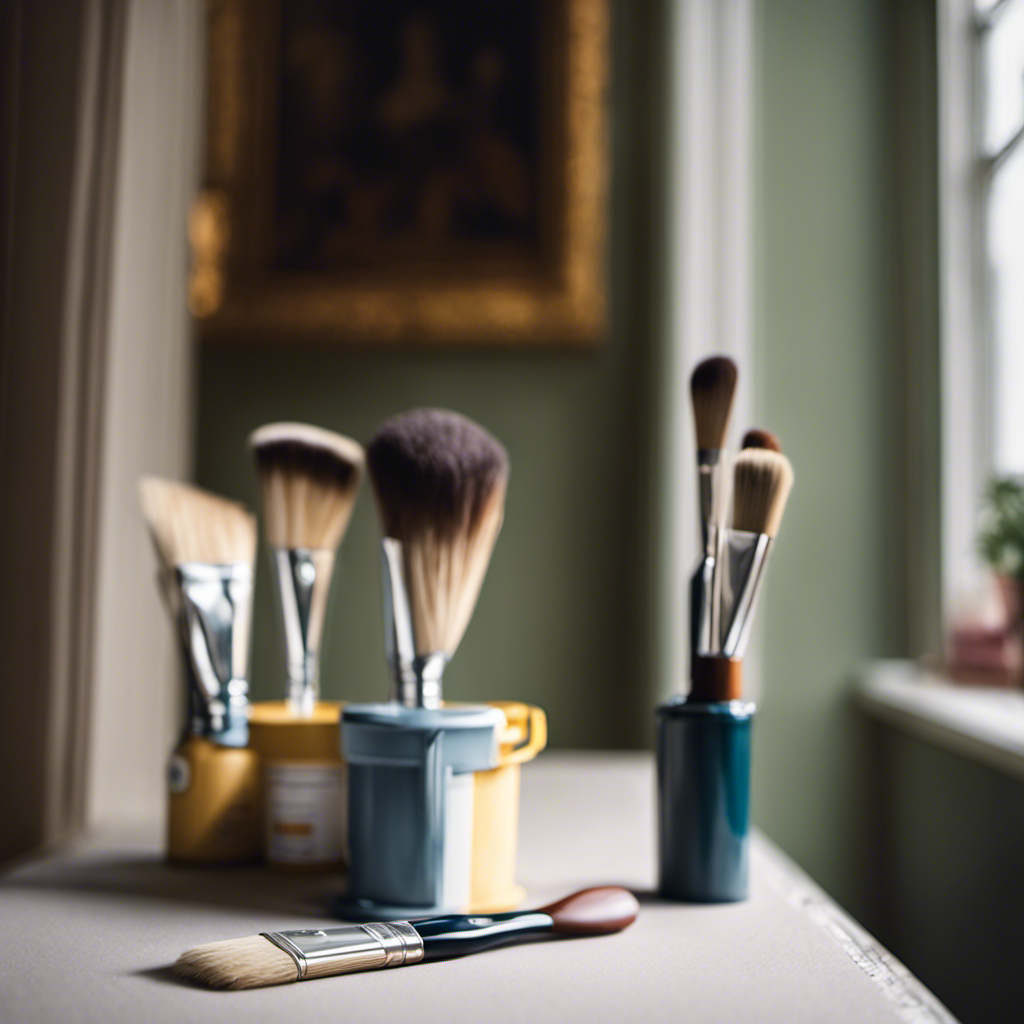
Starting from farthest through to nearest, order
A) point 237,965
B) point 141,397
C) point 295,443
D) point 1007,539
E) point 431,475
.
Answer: point 1007,539 → point 141,397 → point 295,443 → point 431,475 → point 237,965

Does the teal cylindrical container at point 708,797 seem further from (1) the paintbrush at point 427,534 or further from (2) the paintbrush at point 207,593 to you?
(2) the paintbrush at point 207,593

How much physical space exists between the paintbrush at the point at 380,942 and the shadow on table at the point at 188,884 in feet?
0.34

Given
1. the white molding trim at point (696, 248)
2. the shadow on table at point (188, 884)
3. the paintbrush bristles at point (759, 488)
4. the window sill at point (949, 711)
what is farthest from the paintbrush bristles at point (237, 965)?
the white molding trim at point (696, 248)

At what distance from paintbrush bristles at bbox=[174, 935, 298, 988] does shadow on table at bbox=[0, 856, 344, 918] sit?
0.12 meters

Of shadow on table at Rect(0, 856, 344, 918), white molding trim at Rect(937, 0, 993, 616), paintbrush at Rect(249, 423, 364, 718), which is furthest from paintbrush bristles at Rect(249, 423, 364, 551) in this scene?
white molding trim at Rect(937, 0, 993, 616)

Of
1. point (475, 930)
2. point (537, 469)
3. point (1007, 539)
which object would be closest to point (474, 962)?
point (475, 930)

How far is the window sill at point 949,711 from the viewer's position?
3.19ft

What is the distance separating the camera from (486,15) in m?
1.52

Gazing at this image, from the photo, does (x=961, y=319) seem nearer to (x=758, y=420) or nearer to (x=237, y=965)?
(x=758, y=420)

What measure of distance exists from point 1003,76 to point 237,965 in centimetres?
132

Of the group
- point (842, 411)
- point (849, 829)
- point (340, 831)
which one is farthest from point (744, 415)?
point (340, 831)

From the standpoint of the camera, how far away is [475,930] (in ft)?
1.69

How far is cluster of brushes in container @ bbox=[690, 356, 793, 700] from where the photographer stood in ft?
1.98

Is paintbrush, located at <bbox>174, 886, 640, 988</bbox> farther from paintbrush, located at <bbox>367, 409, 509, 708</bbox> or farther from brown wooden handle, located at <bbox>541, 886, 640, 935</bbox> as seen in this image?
paintbrush, located at <bbox>367, 409, 509, 708</bbox>
